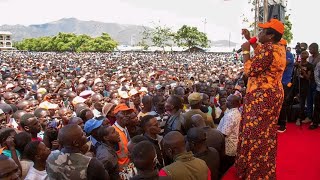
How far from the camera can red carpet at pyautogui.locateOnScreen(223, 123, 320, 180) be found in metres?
4.14

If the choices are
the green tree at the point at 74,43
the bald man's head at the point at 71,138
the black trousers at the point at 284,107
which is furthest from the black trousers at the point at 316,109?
the green tree at the point at 74,43

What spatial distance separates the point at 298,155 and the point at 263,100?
1660 millimetres

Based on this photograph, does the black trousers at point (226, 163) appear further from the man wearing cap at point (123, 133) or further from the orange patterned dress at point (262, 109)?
the man wearing cap at point (123, 133)

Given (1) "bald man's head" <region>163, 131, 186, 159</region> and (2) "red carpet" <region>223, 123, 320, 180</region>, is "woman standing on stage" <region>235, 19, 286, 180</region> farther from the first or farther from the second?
(1) "bald man's head" <region>163, 131, 186, 159</region>

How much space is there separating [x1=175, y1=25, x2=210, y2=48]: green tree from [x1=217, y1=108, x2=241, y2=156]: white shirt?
4949cm

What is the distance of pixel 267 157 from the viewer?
3590 mm

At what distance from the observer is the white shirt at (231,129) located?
4.40m

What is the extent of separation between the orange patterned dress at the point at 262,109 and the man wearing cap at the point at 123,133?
3.93 ft

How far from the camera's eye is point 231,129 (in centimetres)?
441

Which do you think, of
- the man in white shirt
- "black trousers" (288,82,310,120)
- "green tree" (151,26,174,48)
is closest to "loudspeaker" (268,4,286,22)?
"black trousers" (288,82,310,120)

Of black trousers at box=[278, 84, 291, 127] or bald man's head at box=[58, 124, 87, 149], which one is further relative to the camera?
black trousers at box=[278, 84, 291, 127]

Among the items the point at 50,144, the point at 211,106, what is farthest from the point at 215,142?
the point at 211,106

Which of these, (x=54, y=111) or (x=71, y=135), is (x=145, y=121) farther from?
(x=54, y=111)

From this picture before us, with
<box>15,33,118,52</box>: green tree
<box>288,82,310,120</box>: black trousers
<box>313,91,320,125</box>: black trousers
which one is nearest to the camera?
<box>313,91,320,125</box>: black trousers
